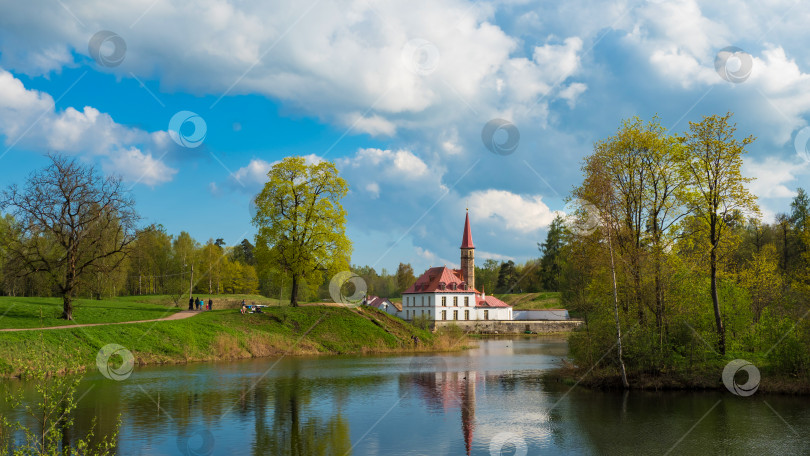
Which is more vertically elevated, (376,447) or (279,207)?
(279,207)

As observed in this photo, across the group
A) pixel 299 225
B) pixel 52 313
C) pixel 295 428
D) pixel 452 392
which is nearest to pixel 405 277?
pixel 299 225

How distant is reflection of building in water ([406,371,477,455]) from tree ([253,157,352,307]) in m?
23.4

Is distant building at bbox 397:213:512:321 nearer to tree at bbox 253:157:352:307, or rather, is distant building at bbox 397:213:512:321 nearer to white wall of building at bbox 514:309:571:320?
white wall of building at bbox 514:309:571:320

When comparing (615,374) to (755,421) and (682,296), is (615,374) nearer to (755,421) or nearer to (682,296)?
(682,296)

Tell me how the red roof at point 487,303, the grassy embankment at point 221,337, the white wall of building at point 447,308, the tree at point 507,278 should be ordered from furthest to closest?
the tree at point 507,278 → the red roof at point 487,303 → the white wall of building at point 447,308 → the grassy embankment at point 221,337

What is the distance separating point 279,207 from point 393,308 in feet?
223

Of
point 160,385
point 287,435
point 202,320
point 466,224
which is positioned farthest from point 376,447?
point 466,224

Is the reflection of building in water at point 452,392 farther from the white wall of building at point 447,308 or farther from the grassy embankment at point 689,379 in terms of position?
the white wall of building at point 447,308

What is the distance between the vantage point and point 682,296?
34.3m

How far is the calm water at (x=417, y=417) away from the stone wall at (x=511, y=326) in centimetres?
7023

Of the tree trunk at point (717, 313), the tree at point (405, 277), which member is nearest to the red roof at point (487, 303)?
the tree at point (405, 277)

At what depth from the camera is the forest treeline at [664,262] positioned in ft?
110

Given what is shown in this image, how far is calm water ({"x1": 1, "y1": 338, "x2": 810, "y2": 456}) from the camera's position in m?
20.5

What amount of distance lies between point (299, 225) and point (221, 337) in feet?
50.1
